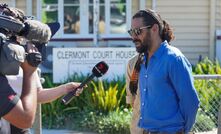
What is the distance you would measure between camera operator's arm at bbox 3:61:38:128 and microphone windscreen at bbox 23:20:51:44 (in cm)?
15

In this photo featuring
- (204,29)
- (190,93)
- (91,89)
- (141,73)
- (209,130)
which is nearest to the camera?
(190,93)

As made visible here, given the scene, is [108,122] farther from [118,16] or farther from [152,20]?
[118,16]

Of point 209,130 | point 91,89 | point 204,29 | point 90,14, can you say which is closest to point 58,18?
point 90,14

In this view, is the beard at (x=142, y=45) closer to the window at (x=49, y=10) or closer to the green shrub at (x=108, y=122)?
the green shrub at (x=108, y=122)

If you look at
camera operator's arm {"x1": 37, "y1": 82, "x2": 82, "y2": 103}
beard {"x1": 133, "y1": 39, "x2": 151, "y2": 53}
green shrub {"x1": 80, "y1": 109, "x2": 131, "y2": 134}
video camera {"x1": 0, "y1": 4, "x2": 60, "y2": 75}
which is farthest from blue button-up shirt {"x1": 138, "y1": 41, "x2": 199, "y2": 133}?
green shrub {"x1": 80, "y1": 109, "x2": 131, "y2": 134}

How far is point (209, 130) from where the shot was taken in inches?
342

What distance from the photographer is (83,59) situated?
1186 cm

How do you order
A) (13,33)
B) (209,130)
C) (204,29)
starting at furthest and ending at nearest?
1. (204,29)
2. (209,130)
3. (13,33)

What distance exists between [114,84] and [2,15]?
304 inches

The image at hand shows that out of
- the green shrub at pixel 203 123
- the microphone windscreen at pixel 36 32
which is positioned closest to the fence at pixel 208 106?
the green shrub at pixel 203 123

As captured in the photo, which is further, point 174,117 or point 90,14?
point 90,14

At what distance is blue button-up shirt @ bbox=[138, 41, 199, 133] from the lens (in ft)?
13.3

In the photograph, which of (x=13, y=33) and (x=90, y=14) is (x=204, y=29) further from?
(x=13, y=33)

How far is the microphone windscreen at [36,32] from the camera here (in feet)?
10.5
